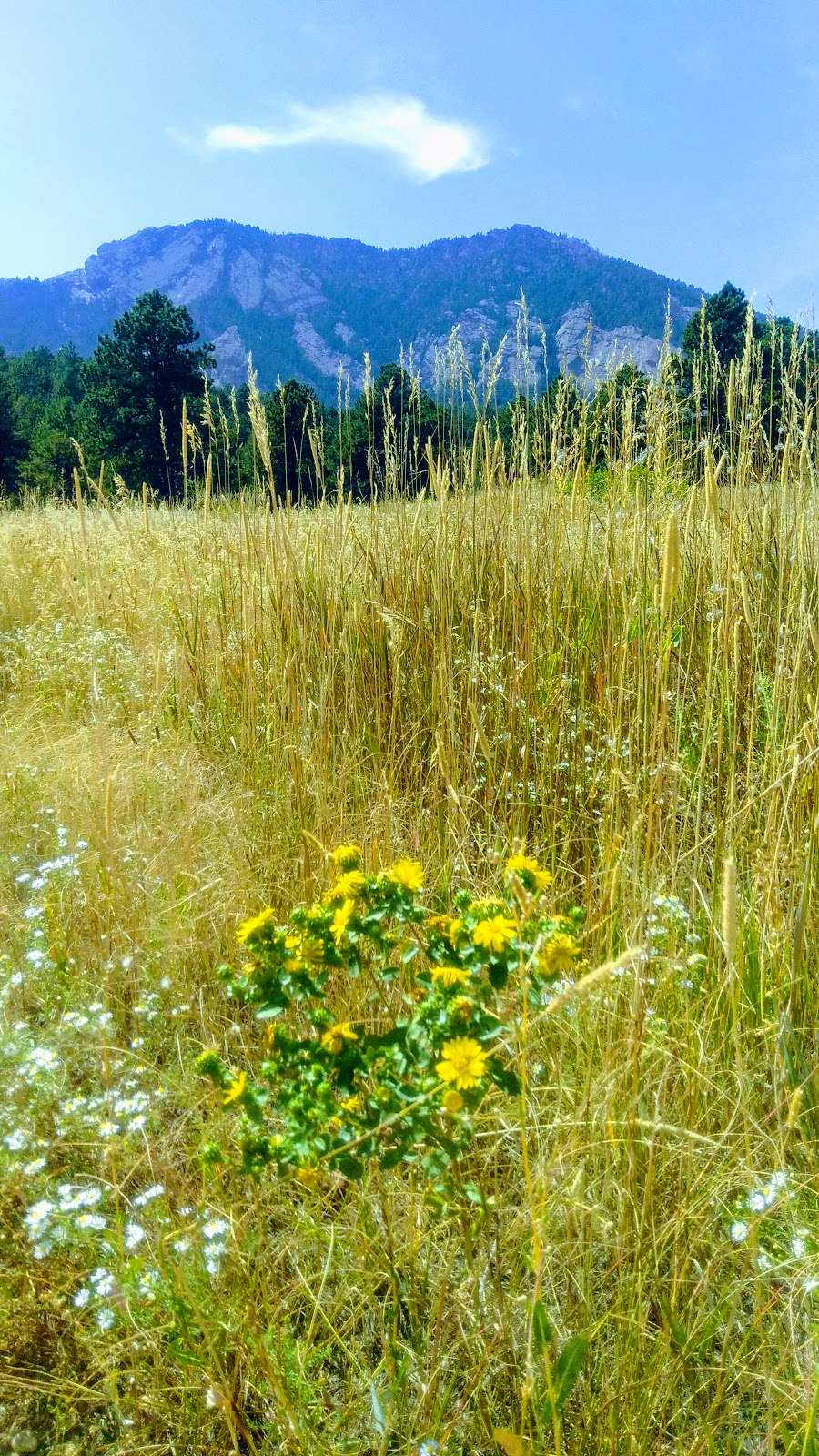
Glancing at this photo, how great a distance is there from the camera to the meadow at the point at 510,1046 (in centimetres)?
82

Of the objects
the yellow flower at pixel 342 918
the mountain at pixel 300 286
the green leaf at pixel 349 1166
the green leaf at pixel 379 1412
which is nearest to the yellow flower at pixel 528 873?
the yellow flower at pixel 342 918

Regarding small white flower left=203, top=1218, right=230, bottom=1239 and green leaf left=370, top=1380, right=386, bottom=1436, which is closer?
green leaf left=370, top=1380, right=386, bottom=1436

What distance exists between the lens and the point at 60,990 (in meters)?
1.47

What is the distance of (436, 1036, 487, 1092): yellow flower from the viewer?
25.3 inches

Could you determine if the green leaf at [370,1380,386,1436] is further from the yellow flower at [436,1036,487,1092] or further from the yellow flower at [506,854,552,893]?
the yellow flower at [506,854,552,893]

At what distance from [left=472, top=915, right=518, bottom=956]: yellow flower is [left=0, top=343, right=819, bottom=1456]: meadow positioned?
0.07 m

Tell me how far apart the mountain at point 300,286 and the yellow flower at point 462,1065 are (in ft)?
435

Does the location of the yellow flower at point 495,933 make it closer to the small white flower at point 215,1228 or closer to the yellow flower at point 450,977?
the yellow flower at point 450,977

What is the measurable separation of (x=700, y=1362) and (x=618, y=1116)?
0.23 metres

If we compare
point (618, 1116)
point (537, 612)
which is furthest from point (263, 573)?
point (618, 1116)

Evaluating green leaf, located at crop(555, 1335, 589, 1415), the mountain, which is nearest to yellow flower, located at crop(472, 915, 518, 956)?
green leaf, located at crop(555, 1335, 589, 1415)

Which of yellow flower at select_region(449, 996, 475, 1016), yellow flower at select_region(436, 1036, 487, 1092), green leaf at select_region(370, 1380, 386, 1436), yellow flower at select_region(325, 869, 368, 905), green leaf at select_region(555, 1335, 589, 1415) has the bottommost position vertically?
green leaf at select_region(370, 1380, 386, 1436)

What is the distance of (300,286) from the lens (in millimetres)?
169000

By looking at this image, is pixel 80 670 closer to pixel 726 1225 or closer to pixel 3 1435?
pixel 3 1435
